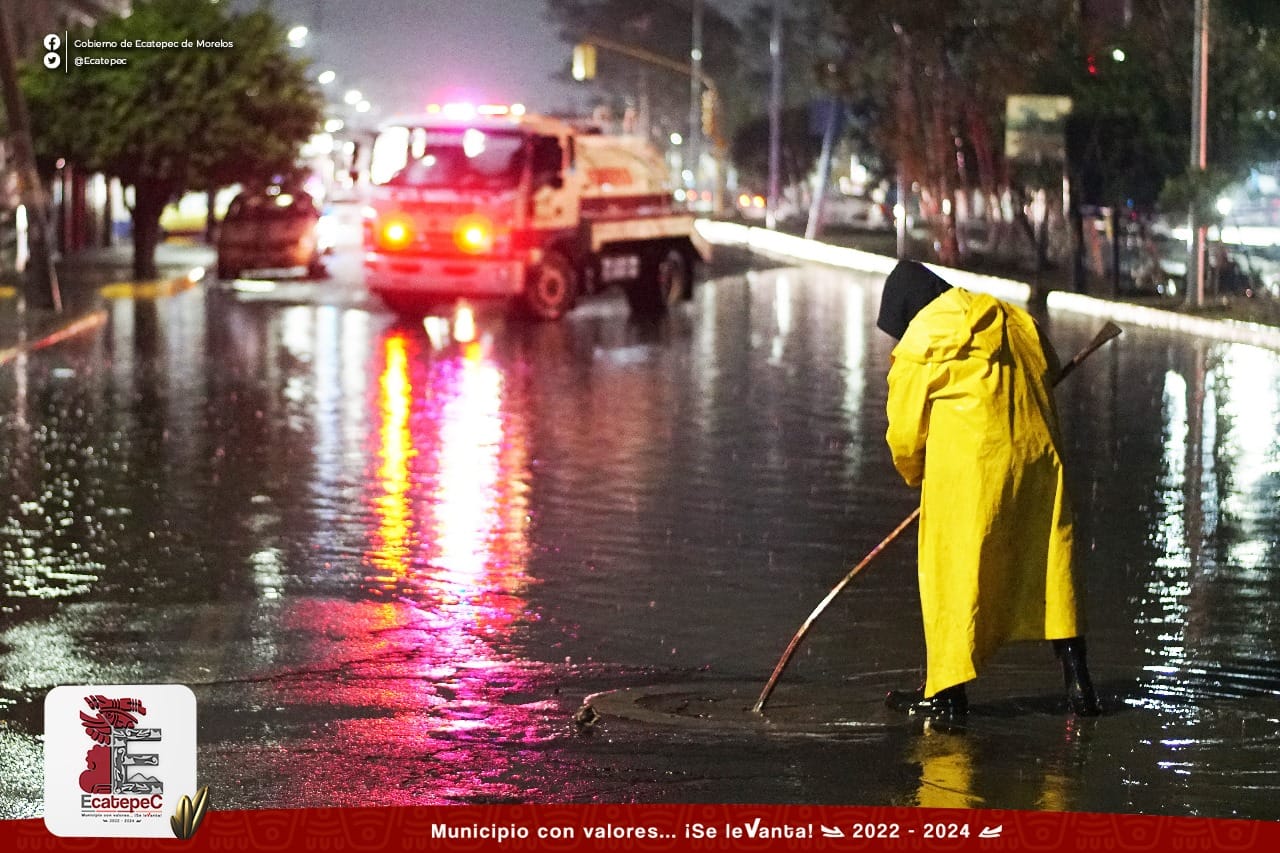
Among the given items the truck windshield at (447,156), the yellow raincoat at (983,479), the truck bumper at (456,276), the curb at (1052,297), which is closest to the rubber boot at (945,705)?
the yellow raincoat at (983,479)

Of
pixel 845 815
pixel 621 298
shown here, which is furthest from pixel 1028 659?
pixel 621 298

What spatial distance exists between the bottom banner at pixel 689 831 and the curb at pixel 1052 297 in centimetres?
814

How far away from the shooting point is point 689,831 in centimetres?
532

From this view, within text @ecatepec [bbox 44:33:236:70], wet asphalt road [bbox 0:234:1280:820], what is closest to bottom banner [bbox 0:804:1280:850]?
wet asphalt road [bbox 0:234:1280:820]

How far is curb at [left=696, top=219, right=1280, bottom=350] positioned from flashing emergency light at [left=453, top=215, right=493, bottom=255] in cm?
548

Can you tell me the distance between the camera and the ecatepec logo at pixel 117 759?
17.4 feet

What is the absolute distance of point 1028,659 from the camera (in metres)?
7.84

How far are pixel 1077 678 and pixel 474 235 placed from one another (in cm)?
2068

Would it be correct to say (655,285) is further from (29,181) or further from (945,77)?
(945,77)

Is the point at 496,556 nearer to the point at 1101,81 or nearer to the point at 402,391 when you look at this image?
the point at 402,391

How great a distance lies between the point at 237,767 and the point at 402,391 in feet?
38.7

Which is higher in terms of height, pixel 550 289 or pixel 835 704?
pixel 550 289

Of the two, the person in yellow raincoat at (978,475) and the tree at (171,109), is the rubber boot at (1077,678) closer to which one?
the person in yellow raincoat at (978,475)

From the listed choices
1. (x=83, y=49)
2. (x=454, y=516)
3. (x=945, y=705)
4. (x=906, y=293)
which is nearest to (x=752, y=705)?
(x=945, y=705)
